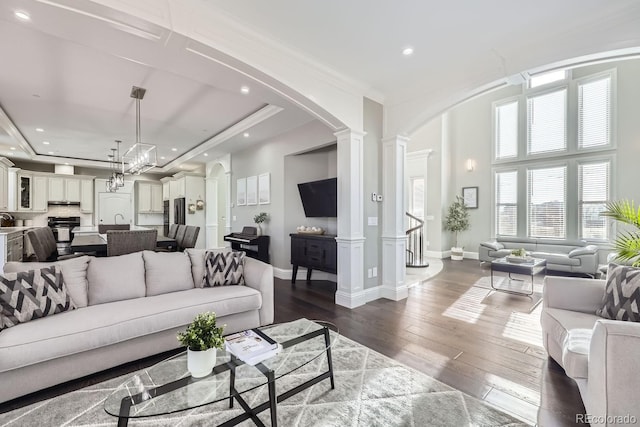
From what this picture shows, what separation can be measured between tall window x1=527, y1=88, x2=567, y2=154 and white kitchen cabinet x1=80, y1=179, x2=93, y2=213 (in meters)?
12.6

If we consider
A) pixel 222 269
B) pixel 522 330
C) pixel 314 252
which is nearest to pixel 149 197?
pixel 314 252

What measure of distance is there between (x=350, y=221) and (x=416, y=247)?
3.82m

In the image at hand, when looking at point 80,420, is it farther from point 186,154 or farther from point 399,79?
point 186,154

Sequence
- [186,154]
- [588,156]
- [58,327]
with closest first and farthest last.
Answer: [58,327], [588,156], [186,154]

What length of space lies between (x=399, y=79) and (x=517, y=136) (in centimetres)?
537

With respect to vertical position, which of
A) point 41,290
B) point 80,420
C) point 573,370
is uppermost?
point 41,290

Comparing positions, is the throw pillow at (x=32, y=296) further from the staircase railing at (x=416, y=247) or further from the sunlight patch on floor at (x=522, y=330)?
the staircase railing at (x=416, y=247)

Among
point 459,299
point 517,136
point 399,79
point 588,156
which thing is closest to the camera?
point 399,79

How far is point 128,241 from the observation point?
4312 millimetres

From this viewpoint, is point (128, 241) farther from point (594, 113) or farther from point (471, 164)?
point (594, 113)

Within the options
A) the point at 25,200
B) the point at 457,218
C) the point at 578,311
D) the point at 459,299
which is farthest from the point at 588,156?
the point at 25,200

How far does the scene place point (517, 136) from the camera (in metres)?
7.27

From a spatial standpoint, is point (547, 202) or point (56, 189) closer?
point (547, 202)

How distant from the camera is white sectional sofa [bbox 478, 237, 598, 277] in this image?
5.34 metres
